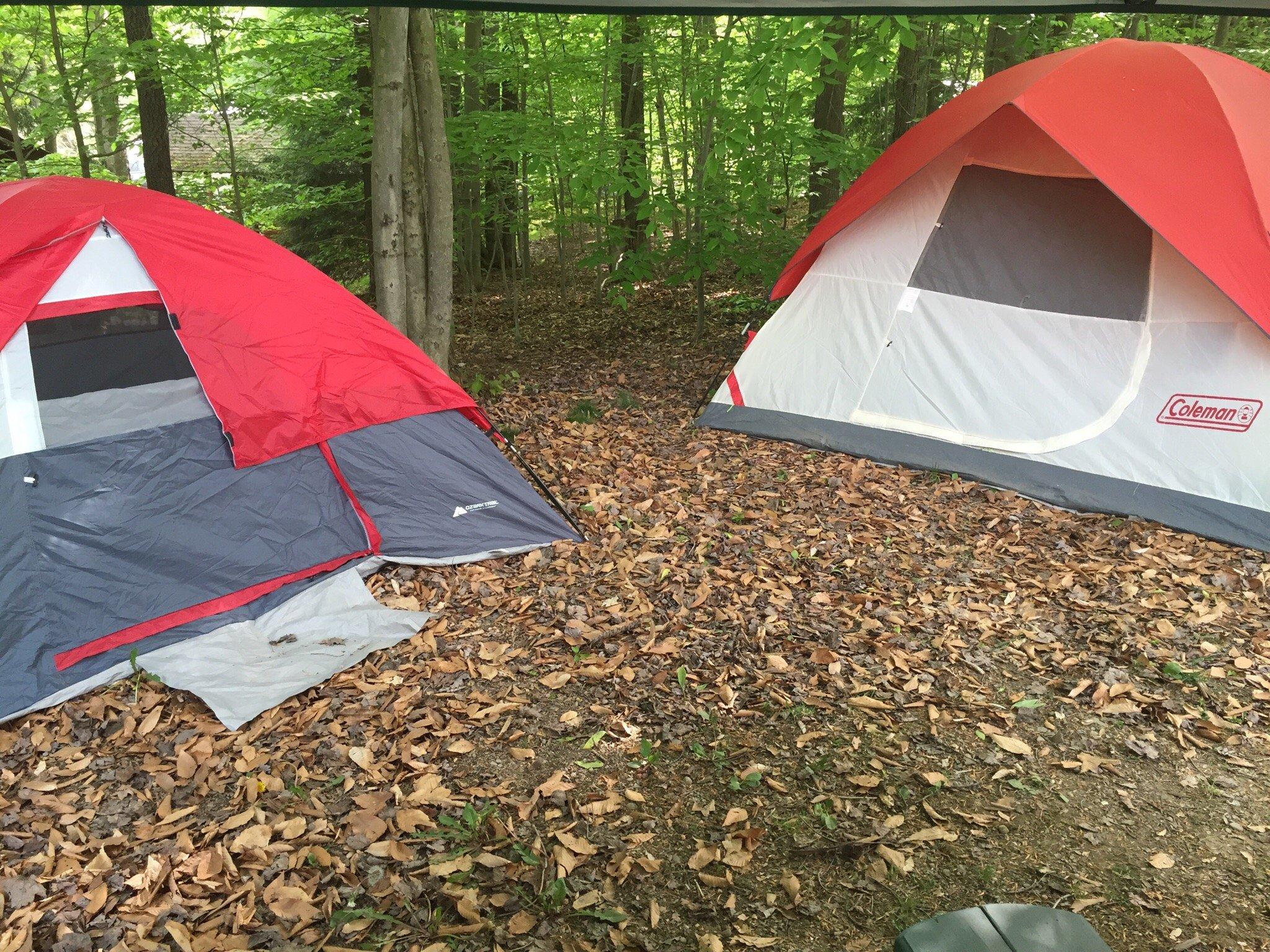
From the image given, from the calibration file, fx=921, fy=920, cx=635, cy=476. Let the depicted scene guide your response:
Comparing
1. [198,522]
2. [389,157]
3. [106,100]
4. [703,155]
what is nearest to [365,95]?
[703,155]

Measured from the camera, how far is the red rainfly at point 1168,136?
489 cm

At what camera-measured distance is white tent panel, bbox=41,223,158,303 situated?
13.3ft

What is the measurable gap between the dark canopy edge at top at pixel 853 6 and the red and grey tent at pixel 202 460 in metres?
3.25

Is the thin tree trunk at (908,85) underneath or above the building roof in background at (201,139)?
above

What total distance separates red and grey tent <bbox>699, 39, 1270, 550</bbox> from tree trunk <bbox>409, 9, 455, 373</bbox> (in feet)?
6.50

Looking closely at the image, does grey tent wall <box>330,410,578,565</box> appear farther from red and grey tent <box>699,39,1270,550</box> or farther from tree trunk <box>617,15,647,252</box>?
tree trunk <box>617,15,647,252</box>

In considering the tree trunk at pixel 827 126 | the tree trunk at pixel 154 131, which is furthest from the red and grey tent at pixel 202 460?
the tree trunk at pixel 154 131

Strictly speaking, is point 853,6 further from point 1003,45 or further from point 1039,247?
point 1003,45

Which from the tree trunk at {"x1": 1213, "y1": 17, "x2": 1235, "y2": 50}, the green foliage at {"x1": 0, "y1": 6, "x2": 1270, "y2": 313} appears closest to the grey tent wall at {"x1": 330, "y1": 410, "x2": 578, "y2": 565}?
the green foliage at {"x1": 0, "y1": 6, "x2": 1270, "y2": 313}

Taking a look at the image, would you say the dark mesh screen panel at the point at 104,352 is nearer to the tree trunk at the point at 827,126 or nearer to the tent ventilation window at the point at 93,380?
the tent ventilation window at the point at 93,380

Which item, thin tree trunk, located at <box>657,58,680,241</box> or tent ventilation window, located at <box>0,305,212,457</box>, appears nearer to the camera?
tent ventilation window, located at <box>0,305,212,457</box>

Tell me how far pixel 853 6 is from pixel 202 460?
3882 millimetres

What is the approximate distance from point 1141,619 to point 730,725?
203 cm

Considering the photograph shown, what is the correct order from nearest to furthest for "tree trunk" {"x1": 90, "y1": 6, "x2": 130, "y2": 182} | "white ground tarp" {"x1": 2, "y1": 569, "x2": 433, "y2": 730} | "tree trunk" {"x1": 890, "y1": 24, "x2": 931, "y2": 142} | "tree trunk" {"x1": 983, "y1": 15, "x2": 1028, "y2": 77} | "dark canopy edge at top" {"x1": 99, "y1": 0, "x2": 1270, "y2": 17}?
"dark canopy edge at top" {"x1": 99, "y1": 0, "x2": 1270, "y2": 17}
"white ground tarp" {"x1": 2, "y1": 569, "x2": 433, "y2": 730}
"tree trunk" {"x1": 983, "y1": 15, "x2": 1028, "y2": 77}
"tree trunk" {"x1": 90, "y1": 6, "x2": 130, "y2": 182}
"tree trunk" {"x1": 890, "y1": 24, "x2": 931, "y2": 142}
